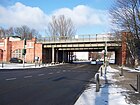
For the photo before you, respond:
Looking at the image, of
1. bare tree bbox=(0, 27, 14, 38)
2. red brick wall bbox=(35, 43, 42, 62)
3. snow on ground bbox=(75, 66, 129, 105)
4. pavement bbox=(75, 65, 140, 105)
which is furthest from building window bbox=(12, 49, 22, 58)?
snow on ground bbox=(75, 66, 129, 105)

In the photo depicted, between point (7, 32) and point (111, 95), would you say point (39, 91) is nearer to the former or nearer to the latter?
point (111, 95)

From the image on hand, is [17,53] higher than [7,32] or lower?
lower

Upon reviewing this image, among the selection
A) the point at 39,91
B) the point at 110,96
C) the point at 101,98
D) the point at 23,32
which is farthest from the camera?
the point at 23,32

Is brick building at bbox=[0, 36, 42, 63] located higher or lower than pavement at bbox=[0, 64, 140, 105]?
higher

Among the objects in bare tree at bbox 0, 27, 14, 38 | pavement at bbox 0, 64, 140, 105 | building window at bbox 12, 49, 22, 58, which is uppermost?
bare tree at bbox 0, 27, 14, 38

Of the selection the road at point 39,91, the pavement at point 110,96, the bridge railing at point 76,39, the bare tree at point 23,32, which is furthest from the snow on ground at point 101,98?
the bare tree at point 23,32

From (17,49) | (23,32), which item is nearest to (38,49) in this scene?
(17,49)

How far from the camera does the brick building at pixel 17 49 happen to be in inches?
2926

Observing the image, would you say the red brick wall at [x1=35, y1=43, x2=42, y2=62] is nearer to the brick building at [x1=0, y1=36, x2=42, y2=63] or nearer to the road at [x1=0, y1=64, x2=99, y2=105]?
the brick building at [x1=0, y1=36, x2=42, y2=63]

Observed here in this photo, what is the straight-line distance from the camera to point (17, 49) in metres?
78.6

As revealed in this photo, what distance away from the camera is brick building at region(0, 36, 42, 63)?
2926 inches

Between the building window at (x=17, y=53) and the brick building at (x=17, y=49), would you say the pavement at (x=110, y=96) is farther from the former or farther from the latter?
the building window at (x=17, y=53)

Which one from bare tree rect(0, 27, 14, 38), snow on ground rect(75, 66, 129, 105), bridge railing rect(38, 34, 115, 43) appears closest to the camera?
snow on ground rect(75, 66, 129, 105)

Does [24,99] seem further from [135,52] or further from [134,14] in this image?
[135,52]
